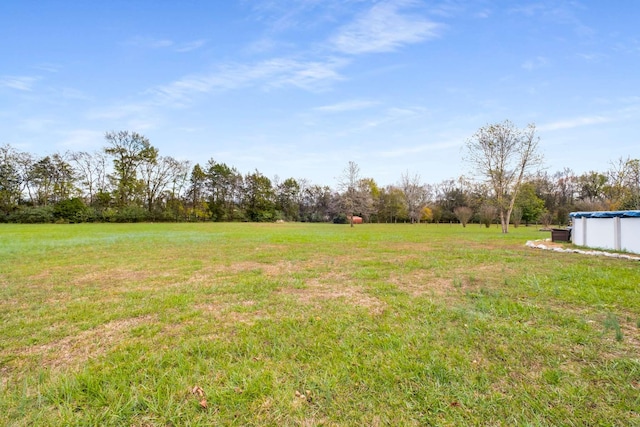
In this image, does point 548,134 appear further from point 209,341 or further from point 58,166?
point 58,166

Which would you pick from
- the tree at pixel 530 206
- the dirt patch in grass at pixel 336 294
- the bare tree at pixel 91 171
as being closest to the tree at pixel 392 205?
the tree at pixel 530 206

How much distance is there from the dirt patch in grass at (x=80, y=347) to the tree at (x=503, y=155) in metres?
23.5

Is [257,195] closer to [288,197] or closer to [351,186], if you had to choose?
[288,197]

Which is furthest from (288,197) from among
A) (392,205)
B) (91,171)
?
(91,171)

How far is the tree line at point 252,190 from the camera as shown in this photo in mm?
20844

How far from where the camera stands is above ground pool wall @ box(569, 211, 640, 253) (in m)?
8.20

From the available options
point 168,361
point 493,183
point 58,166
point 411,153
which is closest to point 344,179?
point 411,153

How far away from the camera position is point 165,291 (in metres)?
4.61

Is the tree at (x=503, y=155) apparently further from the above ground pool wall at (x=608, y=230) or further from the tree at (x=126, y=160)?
the tree at (x=126, y=160)

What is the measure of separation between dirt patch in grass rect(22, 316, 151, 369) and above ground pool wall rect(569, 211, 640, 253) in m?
12.6

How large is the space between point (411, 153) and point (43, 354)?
28.4 metres

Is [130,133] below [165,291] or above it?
above

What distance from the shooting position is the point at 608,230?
9055 mm

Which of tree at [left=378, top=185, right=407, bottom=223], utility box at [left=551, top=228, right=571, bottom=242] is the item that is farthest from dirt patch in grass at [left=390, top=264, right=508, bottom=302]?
tree at [left=378, top=185, right=407, bottom=223]
